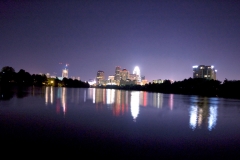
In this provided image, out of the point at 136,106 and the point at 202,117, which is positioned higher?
the point at 136,106

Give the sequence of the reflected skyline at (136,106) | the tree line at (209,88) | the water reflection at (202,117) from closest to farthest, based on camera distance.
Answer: the water reflection at (202,117) < the reflected skyline at (136,106) < the tree line at (209,88)

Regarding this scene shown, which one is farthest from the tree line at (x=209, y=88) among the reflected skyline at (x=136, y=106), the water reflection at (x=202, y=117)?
the water reflection at (x=202, y=117)

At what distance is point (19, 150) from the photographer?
9750mm

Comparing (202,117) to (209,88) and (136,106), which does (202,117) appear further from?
(209,88)

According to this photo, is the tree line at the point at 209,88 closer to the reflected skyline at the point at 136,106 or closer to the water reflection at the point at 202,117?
the reflected skyline at the point at 136,106

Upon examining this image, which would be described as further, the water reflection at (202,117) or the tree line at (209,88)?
the tree line at (209,88)

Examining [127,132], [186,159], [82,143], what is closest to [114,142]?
[82,143]

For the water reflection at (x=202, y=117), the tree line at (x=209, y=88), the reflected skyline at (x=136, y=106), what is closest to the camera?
the water reflection at (x=202, y=117)

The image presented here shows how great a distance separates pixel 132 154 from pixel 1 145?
5.84m

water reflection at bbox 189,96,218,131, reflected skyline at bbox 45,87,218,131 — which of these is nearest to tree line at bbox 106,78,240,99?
reflected skyline at bbox 45,87,218,131

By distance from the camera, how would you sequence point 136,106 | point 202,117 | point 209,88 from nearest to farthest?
point 202,117 < point 136,106 < point 209,88

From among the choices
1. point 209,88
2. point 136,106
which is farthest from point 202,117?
point 209,88

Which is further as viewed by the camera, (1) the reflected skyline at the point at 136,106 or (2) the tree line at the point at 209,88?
(2) the tree line at the point at 209,88

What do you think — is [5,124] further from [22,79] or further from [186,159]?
[22,79]
